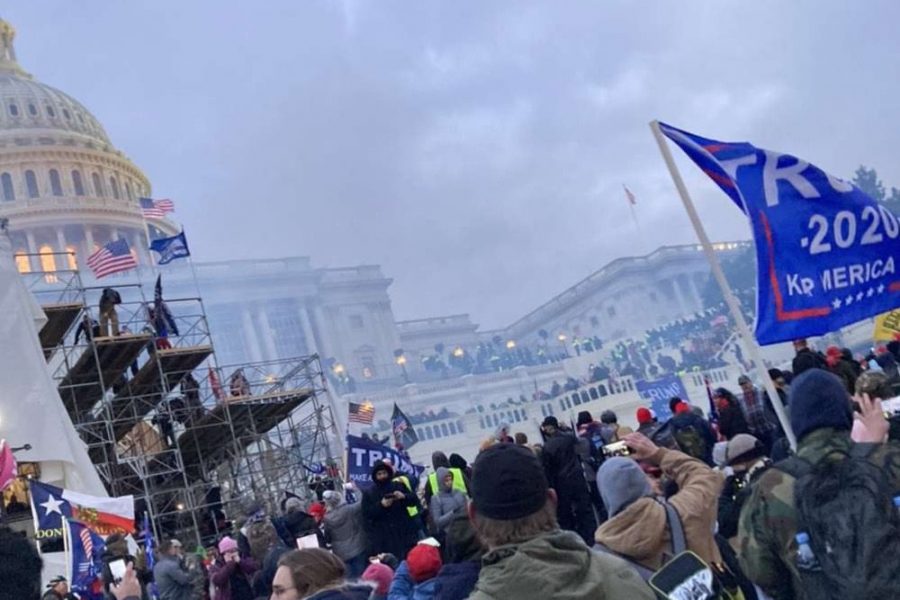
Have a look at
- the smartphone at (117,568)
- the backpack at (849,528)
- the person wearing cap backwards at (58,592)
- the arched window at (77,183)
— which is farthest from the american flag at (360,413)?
the arched window at (77,183)

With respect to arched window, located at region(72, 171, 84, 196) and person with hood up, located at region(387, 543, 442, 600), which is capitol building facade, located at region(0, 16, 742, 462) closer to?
arched window, located at region(72, 171, 84, 196)

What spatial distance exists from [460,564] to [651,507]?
0.94 metres

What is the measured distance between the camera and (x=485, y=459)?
2416 millimetres

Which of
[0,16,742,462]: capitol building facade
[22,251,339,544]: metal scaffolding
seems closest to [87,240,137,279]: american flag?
[22,251,339,544]: metal scaffolding

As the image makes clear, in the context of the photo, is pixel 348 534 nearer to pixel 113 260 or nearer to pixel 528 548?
pixel 528 548

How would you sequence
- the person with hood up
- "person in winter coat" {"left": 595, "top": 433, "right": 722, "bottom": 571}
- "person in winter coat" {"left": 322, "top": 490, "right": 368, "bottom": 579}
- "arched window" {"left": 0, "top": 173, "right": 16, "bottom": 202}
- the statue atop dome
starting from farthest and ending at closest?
the statue atop dome, "arched window" {"left": 0, "top": 173, "right": 16, "bottom": 202}, "person in winter coat" {"left": 322, "top": 490, "right": 368, "bottom": 579}, the person with hood up, "person in winter coat" {"left": 595, "top": 433, "right": 722, "bottom": 571}

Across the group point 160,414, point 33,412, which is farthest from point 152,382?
point 33,412

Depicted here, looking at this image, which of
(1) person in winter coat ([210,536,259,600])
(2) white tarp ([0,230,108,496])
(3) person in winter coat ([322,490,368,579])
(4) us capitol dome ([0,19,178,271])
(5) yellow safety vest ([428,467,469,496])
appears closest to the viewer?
(1) person in winter coat ([210,536,259,600])

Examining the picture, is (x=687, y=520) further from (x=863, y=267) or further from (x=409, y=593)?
(x=863, y=267)

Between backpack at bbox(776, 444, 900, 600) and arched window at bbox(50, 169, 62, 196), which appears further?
arched window at bbox(50, 169, 62, 196)

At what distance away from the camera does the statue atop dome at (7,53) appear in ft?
252

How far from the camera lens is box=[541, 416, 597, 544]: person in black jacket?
7.47 metres

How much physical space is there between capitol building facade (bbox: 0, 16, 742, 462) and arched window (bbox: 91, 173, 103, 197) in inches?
3.7

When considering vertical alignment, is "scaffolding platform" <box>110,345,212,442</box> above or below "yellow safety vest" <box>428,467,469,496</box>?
above
